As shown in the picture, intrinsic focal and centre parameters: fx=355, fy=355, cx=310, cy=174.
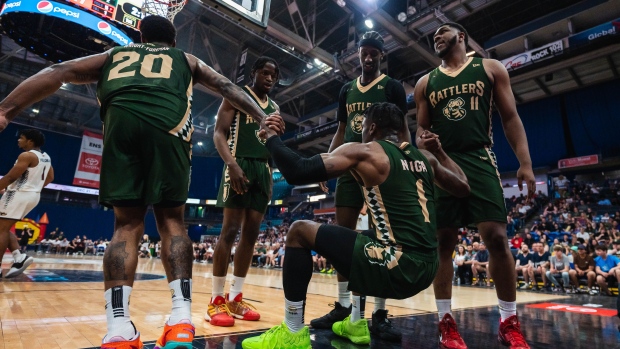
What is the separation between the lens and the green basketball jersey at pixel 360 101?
8.75 feet

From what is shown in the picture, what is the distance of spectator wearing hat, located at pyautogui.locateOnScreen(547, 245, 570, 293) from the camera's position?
292 inches

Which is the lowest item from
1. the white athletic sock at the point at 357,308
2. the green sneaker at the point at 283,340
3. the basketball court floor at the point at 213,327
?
the basketball court floor at the point at 213,327

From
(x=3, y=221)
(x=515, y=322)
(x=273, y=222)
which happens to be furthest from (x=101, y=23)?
(x=273, y=222)

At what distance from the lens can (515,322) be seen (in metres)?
2.07

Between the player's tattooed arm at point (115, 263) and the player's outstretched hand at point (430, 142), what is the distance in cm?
160

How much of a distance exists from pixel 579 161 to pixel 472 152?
55.6ft

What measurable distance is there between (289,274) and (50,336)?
→ 1.40 metres

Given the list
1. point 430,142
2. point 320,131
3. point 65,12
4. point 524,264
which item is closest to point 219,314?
point 430,142

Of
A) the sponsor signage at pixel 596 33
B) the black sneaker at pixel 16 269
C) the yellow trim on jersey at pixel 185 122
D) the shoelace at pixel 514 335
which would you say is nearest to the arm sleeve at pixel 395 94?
the yellow trim on jersey at pixel 185 122

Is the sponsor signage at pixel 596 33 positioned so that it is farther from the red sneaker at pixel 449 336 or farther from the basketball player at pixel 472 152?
the red sneaker at pixel 449 336

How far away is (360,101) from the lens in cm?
272

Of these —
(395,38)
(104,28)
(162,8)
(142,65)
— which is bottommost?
(142,65)

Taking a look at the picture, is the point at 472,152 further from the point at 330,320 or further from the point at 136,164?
the point at 136,164

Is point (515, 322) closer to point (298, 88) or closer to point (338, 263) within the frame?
point (338, 263)
